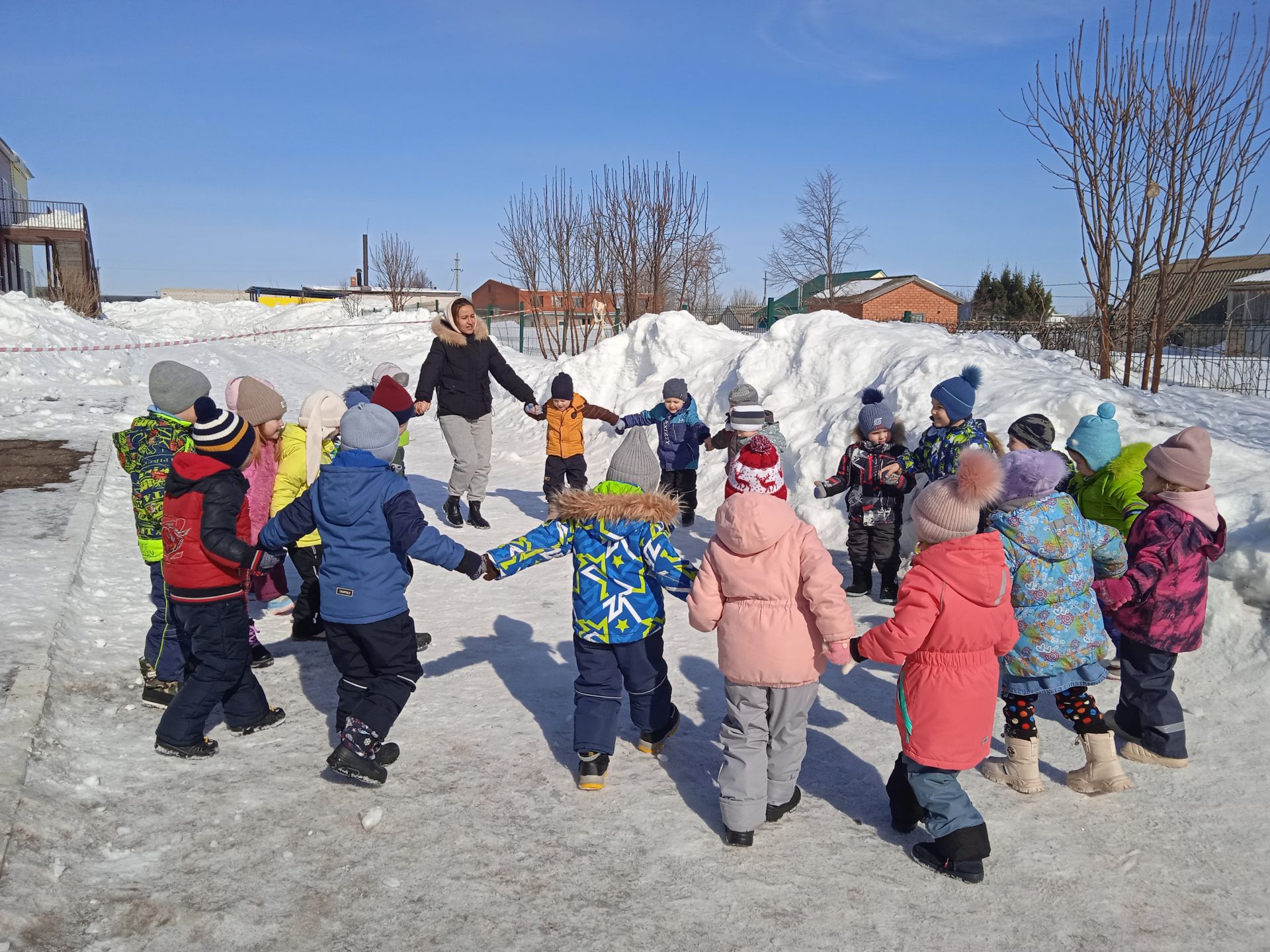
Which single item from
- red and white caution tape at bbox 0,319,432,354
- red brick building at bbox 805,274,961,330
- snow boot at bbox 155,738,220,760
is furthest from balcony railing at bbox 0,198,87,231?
snow boot at bbox 155,738,220,760

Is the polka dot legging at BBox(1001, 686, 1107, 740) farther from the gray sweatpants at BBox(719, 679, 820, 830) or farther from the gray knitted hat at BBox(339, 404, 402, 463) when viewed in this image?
the gray knitted hat at BBox(339, 404, 402, 463)

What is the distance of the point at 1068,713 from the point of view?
11.7 feet

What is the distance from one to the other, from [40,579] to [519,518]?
401cm

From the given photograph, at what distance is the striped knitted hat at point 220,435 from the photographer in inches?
149

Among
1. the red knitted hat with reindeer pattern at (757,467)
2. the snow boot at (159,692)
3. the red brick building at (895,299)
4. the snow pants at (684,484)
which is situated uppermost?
the red brick building at (895,299)

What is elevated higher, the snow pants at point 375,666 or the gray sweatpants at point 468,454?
the gray sweatpants at point 468,454

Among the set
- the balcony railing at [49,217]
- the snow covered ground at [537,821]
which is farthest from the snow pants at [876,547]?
the balcony railing at [49,217]

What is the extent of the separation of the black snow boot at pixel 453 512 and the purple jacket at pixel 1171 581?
227 inches

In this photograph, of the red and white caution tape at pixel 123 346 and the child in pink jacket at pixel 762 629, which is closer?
the child in pink jacket at pixel 762 629

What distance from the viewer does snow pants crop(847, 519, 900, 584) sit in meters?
5.99

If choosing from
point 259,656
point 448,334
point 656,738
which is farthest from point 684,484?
point 656,738

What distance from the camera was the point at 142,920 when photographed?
264cm

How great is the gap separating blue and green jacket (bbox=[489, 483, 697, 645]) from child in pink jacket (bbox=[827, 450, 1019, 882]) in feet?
2.71

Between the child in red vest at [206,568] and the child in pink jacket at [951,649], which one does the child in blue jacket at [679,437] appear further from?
the child in pink jacket at [951,649]
